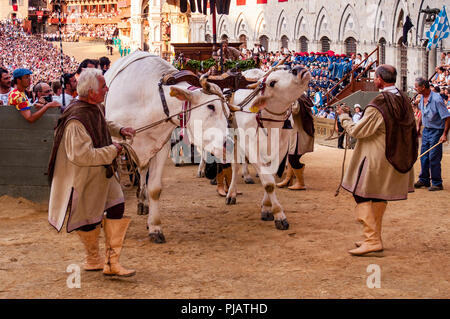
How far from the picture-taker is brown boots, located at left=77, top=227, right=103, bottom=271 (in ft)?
19.7

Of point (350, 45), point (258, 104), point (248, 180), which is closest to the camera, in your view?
point (258, 104)

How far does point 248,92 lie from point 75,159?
439 cm

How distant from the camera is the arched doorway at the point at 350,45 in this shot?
3716 cm

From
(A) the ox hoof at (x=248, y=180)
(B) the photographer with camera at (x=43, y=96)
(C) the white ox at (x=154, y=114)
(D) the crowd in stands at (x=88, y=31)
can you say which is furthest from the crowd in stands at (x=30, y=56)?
(C) the white ox at (x=154, y=114)

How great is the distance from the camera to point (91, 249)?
6.20 m

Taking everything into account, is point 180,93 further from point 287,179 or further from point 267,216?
point 287,179

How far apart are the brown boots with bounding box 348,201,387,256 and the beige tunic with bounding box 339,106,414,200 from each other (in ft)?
0.57

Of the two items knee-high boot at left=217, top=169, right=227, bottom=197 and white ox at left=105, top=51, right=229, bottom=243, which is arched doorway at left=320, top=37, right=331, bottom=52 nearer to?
knee-high boot at left=217, top=169, right=227, bottom=197

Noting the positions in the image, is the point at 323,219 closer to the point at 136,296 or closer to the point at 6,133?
the point at 136,296

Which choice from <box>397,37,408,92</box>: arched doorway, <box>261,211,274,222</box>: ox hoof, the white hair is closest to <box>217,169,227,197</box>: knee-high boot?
<box>261,211,274,222</box>: ox hoof

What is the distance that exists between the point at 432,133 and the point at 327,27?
98.3 ft

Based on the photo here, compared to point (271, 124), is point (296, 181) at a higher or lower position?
lower

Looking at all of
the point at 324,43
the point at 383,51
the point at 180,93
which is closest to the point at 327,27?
the point at 324,43
